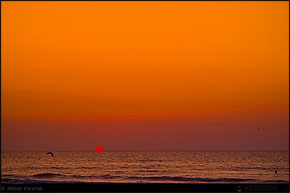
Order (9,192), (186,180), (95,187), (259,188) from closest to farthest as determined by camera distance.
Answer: (9,192), (259,188), (95,187), (186,180)

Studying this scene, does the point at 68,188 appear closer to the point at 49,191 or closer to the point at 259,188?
the point at 49,191

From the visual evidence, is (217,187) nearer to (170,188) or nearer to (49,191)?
(170,188)

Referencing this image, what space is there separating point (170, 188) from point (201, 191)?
9.81 feet

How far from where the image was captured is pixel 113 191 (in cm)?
3281

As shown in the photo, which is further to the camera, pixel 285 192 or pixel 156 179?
pixel 156 179

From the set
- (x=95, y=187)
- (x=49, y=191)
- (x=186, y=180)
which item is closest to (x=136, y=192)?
(x=95, y=187)

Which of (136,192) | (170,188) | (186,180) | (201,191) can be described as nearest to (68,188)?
(136,192)

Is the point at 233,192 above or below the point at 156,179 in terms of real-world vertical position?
above

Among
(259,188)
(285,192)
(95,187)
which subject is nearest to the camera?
(285,192)

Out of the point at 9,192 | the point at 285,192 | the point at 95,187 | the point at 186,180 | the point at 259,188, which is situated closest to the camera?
the point at 9,192

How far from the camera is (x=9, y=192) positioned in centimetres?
2711

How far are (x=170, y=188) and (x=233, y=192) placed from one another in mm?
6398

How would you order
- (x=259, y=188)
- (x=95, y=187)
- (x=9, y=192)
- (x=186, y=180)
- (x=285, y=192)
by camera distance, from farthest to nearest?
(x=186, y=180)
(x=95, y=187)
(x=259, y=188)
(x=285, y=192)
(x=9, y=192)

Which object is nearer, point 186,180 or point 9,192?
point 9,192
